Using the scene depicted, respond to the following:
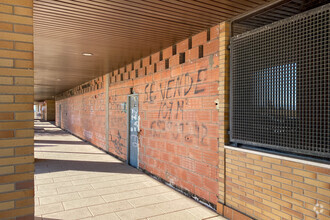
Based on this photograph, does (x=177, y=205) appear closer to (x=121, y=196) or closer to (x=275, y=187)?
(x=121, y=196)

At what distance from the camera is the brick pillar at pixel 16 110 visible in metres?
2.08

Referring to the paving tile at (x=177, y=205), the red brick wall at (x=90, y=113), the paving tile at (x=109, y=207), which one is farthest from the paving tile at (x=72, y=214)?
the red brick wall at (x=90, y=113)

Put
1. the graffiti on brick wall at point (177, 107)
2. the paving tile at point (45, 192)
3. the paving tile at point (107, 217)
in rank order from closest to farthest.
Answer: the paving tile at point (107, 217) → the graffiti on brick wall at point (177, 107) → the paving tile at point (45, 192)

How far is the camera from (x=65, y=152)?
9539 mm

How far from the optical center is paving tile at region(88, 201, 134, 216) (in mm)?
4038

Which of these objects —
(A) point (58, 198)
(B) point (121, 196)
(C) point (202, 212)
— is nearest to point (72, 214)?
(A) point (58, 198)

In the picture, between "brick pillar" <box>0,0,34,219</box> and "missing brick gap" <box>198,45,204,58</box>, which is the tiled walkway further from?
"missing brick gap" <box>198,45,204,58</box>

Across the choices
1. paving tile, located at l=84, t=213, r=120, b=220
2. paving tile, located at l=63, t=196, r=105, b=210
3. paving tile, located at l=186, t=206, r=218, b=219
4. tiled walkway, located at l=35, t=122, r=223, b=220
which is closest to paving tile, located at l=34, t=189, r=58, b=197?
tiled walkway, located at l=35, t=122, r=223, b=220

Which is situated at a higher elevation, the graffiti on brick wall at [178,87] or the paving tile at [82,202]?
the graffiti on brick wall at [178,87]

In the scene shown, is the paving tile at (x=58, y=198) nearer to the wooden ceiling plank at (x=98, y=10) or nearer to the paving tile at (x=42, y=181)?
the paving tile at (x=42, y=181)

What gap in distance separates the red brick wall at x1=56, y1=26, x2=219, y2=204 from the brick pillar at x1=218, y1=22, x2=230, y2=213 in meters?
0.13

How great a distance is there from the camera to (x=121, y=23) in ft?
13.1

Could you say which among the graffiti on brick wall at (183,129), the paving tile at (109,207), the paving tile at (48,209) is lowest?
the paving tile at (109,207)

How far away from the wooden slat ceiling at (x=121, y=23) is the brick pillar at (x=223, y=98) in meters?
0.28
